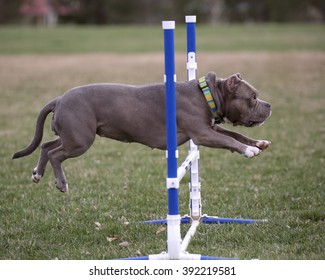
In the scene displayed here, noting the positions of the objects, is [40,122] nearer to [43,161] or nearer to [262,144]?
[43,161]

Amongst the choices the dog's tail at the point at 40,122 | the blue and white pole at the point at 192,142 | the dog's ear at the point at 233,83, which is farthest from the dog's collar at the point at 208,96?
the dog's tail at the point at 40,122

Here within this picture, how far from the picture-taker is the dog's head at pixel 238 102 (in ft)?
19.3

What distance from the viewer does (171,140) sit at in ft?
16.8

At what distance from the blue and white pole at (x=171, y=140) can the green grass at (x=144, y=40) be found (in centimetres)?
2723

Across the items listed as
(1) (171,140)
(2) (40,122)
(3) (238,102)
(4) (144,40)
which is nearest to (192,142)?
(3) (238,102)

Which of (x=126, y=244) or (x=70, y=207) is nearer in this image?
(x=126, y=244)

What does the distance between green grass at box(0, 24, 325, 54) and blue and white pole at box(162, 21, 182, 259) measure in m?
27.2

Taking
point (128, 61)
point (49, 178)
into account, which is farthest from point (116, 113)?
point (128, 61)

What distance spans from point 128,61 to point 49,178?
65.7 feet

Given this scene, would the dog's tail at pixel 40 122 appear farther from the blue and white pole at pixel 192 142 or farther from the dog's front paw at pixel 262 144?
the dog's front paw at pixel 262 144

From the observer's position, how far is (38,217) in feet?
22.4

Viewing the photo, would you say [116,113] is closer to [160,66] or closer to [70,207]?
[70,207]

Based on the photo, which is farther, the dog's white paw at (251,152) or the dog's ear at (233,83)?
the dog's ear at (233,83)

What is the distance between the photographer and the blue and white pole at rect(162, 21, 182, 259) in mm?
5043
